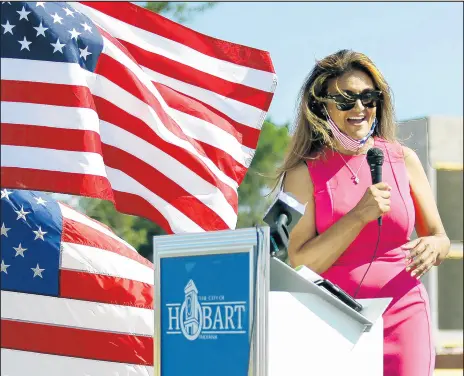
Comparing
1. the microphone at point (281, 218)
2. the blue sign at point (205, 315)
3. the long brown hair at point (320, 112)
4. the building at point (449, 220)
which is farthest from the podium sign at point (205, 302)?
the building at point (449, 220)

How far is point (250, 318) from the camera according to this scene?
3.30 m

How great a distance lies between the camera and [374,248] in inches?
171

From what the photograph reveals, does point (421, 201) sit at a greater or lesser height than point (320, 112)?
lesser

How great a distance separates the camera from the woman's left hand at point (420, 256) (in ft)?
13.8

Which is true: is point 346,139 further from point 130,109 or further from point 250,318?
point 130,109

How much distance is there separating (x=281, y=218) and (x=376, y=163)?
875 mm

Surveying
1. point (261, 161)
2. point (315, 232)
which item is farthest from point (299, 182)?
point (261, 161)

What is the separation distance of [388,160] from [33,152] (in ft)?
6.80

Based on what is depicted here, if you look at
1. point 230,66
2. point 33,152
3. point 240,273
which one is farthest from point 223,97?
point 240,273

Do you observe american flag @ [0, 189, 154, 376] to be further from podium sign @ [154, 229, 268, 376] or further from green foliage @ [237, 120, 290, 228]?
green foliage @ [237, 120, 290, 228]

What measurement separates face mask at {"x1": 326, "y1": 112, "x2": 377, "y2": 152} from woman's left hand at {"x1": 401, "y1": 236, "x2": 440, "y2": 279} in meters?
0.48

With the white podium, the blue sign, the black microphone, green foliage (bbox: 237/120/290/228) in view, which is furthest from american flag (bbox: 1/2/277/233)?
green foliage (bbox: 237/120/290/228)

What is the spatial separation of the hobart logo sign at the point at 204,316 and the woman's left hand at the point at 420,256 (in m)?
1.02

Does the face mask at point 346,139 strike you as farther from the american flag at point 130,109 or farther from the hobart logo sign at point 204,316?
the american flag at point 130,109
